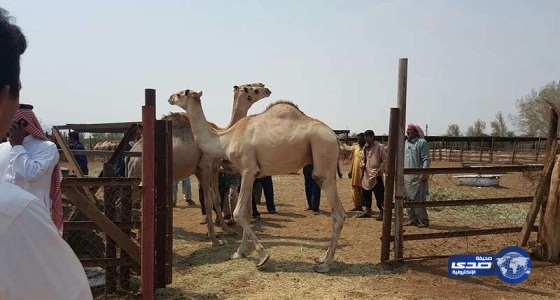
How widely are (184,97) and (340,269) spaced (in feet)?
11.5

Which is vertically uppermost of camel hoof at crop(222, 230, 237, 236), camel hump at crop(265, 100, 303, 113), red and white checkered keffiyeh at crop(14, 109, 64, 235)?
camel hump at crop(265, 100, 303, 113)

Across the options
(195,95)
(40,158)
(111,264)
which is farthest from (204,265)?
(40,158)

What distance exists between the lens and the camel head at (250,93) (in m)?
7.56

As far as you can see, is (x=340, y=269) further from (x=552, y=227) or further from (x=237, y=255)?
(x=552, y=227)

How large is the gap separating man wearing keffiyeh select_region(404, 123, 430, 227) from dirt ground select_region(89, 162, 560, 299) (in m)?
0.34

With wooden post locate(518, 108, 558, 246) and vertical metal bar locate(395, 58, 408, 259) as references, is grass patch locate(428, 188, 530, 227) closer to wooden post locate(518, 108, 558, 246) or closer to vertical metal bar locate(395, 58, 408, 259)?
wooden post locate(518, 108, 558, 246)

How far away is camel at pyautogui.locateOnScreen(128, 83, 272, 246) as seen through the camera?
7.61 m

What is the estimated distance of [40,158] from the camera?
10.3ft

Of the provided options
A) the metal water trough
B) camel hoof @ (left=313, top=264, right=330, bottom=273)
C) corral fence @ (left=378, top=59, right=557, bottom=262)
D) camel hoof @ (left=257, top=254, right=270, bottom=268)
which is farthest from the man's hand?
the metal water trough

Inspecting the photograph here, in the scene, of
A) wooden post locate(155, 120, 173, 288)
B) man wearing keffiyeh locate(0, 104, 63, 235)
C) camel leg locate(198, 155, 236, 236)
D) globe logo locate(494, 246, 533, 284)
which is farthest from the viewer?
camel leg locate(198, 155, 236, 236)

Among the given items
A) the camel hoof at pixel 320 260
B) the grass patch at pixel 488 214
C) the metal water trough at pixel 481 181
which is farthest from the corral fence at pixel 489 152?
the camel hoof at pixel 320 260

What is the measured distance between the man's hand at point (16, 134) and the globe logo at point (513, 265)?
5.42 metres

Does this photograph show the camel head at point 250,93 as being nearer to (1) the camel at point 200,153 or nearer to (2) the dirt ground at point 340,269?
(1) the camel at point 200,153

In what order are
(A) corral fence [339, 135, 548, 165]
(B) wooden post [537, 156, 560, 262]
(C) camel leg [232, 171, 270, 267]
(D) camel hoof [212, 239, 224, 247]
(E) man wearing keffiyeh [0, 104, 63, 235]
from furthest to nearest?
(A) corral fence [339, 135, 548, 165]
(D) camel hoof [212, 239, 224, 247]
(C) camel leg [232, 171, 270, 267]
(B) wooden post [537, 156, 560, 262]
(E) man wearing keffiyeh [0, 104, 63, 235]
